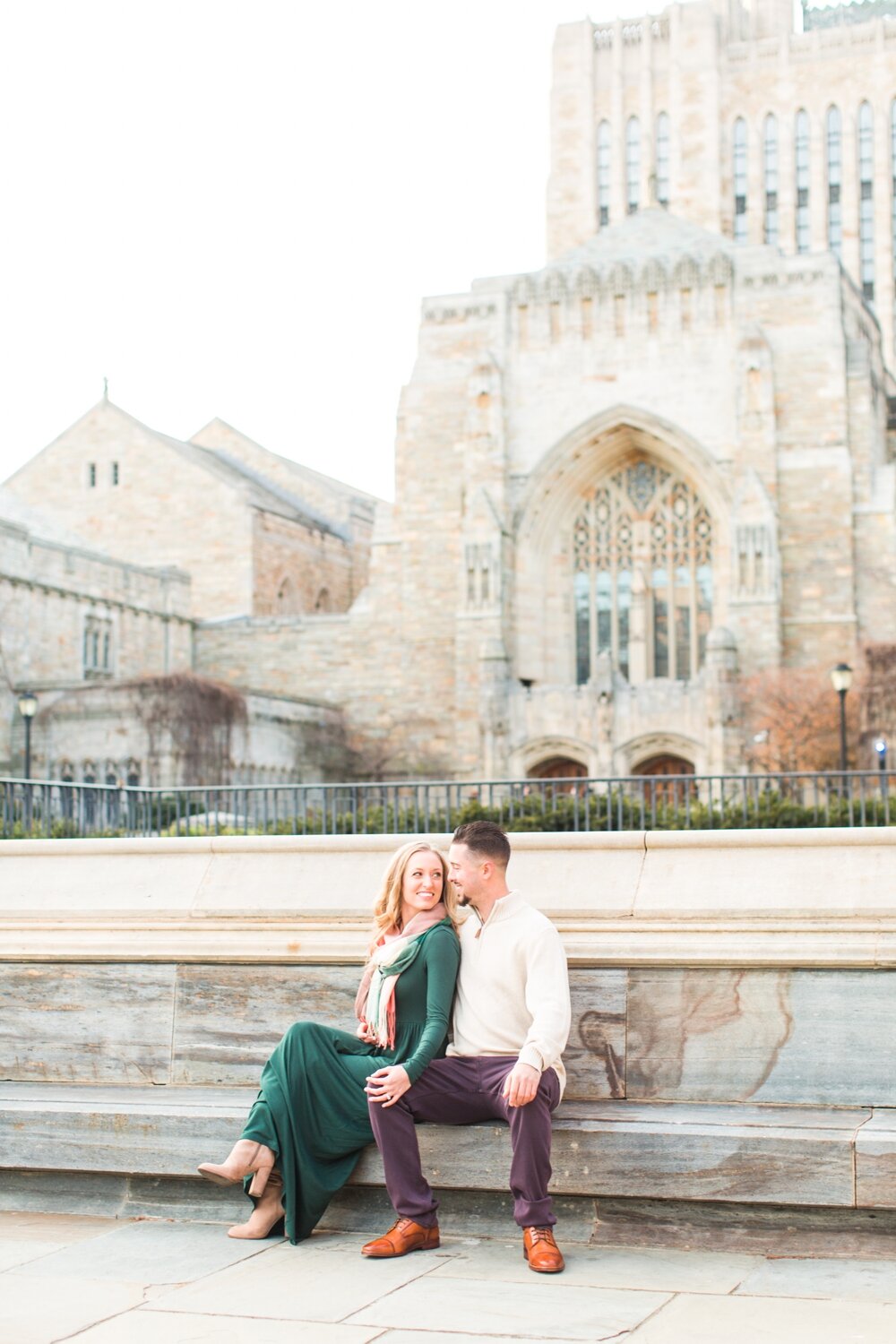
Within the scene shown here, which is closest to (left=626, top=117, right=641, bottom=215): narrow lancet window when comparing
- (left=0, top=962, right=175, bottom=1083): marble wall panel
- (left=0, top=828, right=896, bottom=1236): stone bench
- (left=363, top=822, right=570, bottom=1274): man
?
(left=0, top=828, right=896, bottom=1236): stone bench

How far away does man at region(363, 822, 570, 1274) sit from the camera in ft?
17.8

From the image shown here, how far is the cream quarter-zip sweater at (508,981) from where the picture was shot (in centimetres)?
575

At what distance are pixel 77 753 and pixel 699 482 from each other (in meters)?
16.4

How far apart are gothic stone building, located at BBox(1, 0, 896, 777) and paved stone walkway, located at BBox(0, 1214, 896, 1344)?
103 ft

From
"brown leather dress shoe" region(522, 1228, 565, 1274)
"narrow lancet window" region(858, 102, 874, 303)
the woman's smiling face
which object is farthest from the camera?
"narrow lancet window" region(858, 102, 874, 303)

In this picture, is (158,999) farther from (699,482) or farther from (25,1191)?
(699,482)

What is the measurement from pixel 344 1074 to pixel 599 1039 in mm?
984

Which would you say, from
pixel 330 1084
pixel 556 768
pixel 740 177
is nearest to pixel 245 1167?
pixel 330 1084

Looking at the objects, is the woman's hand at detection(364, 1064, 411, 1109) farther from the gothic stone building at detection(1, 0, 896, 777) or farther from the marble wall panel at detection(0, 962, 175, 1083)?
the gothic stone building at detection(1, 0, 896, 777)

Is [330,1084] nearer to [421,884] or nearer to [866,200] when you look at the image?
[421,884]

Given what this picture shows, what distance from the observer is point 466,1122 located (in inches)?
231

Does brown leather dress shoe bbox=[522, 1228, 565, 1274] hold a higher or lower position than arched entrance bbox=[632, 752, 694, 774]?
lower

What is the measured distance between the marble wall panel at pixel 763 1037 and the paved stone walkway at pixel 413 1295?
2.30 feet

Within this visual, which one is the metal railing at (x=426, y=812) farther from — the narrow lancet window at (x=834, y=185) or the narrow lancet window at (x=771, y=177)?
the narrow lancet window at (x=834, y=185)
